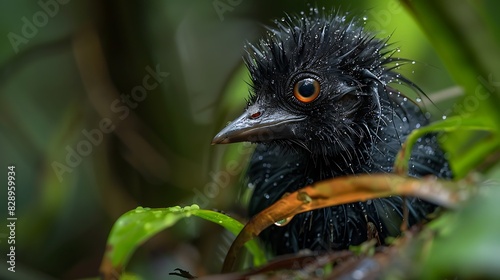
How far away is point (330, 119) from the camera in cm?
212

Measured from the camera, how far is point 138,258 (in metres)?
3.01

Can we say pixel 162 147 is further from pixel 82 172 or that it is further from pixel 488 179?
pixel 488 179

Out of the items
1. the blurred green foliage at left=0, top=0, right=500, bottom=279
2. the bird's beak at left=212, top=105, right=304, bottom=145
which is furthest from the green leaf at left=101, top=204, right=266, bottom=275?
the blurred green foliage at left=0, top=0, right=500, bottom=279

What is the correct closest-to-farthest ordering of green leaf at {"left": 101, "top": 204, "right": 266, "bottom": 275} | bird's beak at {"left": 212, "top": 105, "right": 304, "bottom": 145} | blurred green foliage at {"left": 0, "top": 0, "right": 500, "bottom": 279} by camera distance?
1. green leaf at {"left": 101, "top": 204, "right": 266, "bottom": 275}
2. bird's beak at {"left": 212, "top": 105, "right": 304, "bottom": 145}
3. blurred green foliage at {"left": 0, "top": 0, "right": 500, "bottom": 279}

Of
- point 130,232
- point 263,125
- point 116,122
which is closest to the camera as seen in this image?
point 130,232

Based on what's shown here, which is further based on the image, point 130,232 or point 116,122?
point 116,122

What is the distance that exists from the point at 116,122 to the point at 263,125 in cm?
130

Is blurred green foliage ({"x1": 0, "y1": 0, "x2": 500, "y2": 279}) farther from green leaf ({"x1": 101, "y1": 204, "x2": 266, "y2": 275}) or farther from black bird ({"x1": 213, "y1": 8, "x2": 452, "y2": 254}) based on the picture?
green leaf ({"x1": 101, "y1": 204, "x2": 266, "y2": 275})

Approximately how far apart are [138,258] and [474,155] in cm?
163

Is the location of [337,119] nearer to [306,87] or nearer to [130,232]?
[306,87]

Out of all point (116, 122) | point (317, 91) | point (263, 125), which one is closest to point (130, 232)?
point (263, 125)

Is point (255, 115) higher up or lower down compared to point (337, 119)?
higher up

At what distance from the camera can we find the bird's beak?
2008mm

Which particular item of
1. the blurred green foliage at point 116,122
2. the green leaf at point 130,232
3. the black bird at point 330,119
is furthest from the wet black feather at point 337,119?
the green leaf at point 130,232
